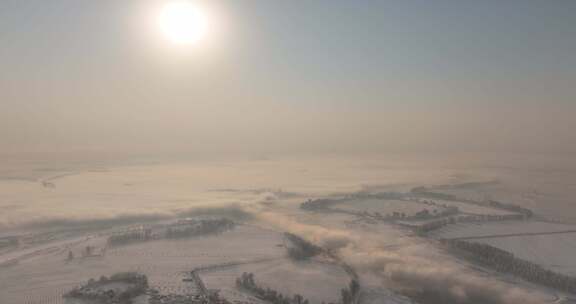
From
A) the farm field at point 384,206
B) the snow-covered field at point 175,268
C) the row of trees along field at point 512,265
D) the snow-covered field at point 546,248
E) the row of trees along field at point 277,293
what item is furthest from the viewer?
the farm field at point 384,206

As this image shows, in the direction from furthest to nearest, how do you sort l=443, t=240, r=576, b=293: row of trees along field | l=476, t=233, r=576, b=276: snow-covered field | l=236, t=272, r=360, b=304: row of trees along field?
l=476, t=233, r=576, b=276: snow-covered field < l=443, t=240, r=576, b=293: row of trees along field < l=236, t=272, r=360, b=304: row of trees along field

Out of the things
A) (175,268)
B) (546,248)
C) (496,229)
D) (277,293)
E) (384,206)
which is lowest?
(277,293)

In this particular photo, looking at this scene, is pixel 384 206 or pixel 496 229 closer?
pixel 496 229

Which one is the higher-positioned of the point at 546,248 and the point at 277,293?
the point at 546,248

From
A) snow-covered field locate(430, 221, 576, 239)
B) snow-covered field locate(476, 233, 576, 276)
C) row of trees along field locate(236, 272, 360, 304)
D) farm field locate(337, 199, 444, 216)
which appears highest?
farm field locate(337, 199, 444, 216)

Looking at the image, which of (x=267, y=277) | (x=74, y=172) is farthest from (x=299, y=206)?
(x=74, y=172)

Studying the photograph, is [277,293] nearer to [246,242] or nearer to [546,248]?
[246,242]

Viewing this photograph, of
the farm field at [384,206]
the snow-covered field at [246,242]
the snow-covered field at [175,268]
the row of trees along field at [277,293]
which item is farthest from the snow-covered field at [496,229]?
the row of trees along field at [277,293]

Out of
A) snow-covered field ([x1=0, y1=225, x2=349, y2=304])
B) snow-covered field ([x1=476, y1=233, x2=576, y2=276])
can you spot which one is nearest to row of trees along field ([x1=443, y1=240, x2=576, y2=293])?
snow-covered field ([x1=476, y1=233, x2=576, y2=276])

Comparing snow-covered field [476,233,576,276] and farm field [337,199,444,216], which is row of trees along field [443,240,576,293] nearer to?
snow-covered field [476,233,576,276]

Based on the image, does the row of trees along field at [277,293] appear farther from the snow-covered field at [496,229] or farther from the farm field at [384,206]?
the farm field at [384,206]

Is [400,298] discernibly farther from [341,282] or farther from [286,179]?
[286,179]

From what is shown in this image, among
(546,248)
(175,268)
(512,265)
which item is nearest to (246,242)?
(175,268)
